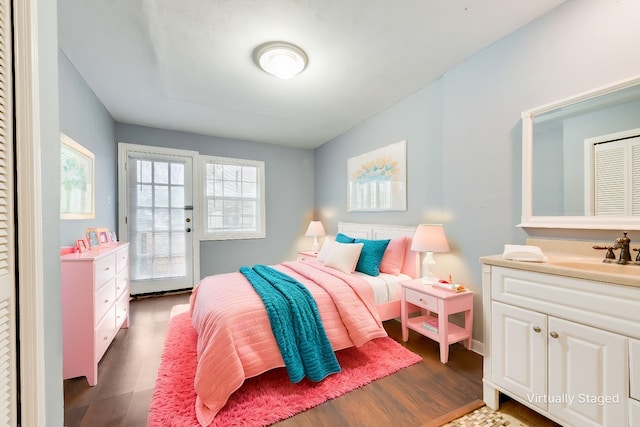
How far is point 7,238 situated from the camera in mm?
830

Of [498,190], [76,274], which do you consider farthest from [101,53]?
[498,190]

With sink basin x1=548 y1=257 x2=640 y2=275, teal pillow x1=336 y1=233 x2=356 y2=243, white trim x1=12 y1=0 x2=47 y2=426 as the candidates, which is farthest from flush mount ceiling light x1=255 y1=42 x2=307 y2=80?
sink basin x1=548 y1=257 x2=640 y2=275

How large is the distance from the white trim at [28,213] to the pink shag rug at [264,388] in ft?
2.71

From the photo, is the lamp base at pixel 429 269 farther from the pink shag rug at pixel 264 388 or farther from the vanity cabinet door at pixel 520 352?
the vanity cabinet door at pixel 520 352

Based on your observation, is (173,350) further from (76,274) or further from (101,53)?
(101,53)

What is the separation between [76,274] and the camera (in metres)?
1.82

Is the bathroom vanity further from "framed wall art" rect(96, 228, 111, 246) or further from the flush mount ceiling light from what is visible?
"framed wall art" rect(96, 228, 111, 246)

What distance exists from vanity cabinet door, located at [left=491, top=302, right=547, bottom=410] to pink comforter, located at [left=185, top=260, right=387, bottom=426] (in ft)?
2.79

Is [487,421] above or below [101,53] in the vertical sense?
below

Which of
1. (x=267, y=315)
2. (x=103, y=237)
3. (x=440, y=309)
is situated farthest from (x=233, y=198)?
(x=440, y=309)

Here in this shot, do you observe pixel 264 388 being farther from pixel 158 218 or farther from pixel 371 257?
pixel 158 218

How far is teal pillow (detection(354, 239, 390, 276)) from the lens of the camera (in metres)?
2.74

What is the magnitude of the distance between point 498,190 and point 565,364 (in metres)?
1.22

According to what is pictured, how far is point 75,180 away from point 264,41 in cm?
209
